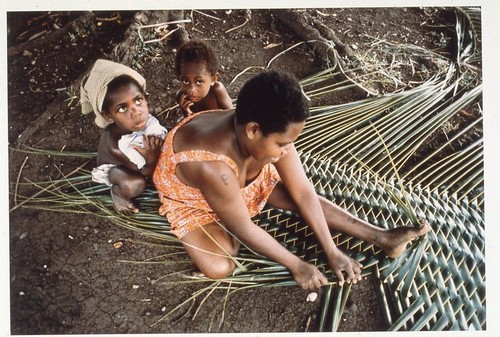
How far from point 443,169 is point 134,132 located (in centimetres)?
99

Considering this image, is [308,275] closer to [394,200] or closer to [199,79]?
[394,200]

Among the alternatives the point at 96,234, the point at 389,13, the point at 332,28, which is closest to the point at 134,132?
the point at 96,234

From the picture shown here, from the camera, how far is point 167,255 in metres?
1.69

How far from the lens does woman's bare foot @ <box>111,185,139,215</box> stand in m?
1.70

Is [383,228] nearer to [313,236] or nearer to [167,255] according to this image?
[313,236]

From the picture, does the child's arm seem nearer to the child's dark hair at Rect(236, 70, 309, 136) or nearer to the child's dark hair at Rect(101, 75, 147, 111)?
the child's dark hair at Rect(101, 75, 147, 111)

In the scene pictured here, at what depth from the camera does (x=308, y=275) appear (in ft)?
5.32

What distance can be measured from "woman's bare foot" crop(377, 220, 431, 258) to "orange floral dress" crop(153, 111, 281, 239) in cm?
38

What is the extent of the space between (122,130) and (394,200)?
34.6 inches

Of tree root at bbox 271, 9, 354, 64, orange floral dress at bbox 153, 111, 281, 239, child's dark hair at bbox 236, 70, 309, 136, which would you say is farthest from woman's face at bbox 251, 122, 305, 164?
tree root at bbox 271, 9, 354, 64

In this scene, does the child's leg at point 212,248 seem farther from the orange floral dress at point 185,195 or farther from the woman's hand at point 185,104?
the woman's hand at point 185,104

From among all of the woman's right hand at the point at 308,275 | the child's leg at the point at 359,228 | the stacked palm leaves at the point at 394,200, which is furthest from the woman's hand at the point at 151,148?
the woman's right hand at the point at 308,275

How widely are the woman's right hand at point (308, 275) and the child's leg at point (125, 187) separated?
537 millimetres

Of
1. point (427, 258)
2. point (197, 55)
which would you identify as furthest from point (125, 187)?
point (427, 258)
